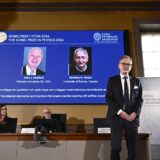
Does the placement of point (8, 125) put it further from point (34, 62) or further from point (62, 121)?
point (34, 62)

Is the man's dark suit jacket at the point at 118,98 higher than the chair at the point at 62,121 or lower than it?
higher

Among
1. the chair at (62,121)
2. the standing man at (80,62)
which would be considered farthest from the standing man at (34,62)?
the chair at (62,121)

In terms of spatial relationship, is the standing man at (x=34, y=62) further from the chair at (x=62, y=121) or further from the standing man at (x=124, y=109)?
the standing man at (x=124, y=109)

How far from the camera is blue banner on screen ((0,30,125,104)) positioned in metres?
6.15

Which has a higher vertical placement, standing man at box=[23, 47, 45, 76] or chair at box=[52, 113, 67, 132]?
standing man at box=[23, 47, 45, 76]

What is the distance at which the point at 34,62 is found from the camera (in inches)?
251

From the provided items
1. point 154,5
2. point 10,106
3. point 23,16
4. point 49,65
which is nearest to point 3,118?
point 10,106

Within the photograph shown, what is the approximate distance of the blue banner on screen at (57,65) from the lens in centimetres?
615

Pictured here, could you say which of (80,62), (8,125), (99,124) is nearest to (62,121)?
(99,124)

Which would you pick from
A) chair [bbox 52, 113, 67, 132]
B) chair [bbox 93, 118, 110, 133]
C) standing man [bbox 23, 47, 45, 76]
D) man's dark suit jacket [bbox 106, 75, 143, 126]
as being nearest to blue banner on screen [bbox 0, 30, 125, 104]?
standing man [bbox 23, 47, 45, 76]

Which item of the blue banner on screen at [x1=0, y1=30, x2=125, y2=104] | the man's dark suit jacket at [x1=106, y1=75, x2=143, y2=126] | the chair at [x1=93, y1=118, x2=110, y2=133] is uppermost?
the blue banner on screen at [x1=0, y1=30, x2=125, y2=104]

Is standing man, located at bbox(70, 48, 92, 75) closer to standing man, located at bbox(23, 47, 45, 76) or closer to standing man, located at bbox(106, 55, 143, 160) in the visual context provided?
standing man, located at bbox(23, 47, 45, 76)

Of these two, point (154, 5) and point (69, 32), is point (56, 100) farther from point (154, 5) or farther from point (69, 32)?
point (154, 5)

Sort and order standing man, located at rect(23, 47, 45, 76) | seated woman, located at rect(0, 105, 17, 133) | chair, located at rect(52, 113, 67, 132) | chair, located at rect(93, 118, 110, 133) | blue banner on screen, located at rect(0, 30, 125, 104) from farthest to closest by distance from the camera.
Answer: standing man, located at rect(23, 47, 45, 76) < blue banner on screen, located at rect(0, 30, 125, 104) < chair, located at rect(52, 113, 67, 132) < chair, located at rect(93, 118, 110, 133) < seated woman, located at rect(0, 105, 17, 133)
